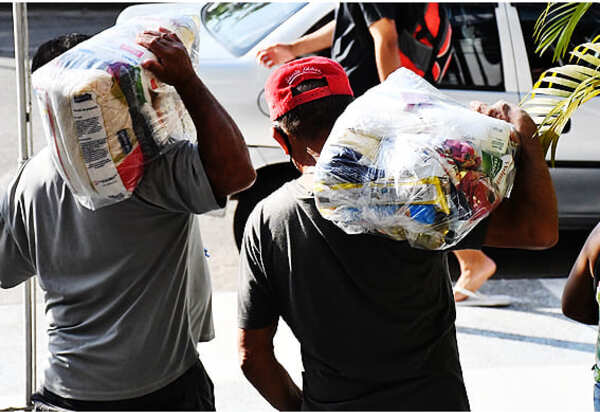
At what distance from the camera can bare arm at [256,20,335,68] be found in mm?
5258

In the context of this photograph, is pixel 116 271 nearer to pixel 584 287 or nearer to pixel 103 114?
pixel 103 114

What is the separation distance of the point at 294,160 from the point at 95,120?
530 mm

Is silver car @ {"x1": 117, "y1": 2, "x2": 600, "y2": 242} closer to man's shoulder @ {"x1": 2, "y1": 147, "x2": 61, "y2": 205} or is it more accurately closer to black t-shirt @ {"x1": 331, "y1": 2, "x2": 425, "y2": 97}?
black t-shirt @ {"x1": 331, "y1": 2, "x2": 425, "y2": 97}

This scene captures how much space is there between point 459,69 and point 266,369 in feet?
11.5

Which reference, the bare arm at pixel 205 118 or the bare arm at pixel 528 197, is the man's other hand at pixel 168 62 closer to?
the bare arm at pixel 205 118

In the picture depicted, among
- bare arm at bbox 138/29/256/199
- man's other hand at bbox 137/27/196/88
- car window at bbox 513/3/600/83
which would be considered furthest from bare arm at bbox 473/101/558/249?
car window at bbox 513/3/600/83

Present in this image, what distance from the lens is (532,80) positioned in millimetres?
5590

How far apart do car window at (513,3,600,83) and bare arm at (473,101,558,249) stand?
140 inches

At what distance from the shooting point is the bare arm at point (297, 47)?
207 inches

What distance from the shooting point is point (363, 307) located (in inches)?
88.3

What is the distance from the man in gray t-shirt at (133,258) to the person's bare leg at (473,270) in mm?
3034

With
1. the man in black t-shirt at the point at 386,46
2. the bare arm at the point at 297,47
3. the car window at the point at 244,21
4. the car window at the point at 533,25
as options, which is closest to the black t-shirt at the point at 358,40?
the man in black t-shirt at the point at 386,46

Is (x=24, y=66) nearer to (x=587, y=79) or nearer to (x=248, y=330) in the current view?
(x=248, y=330)

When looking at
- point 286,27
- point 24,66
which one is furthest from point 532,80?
point 24,66
